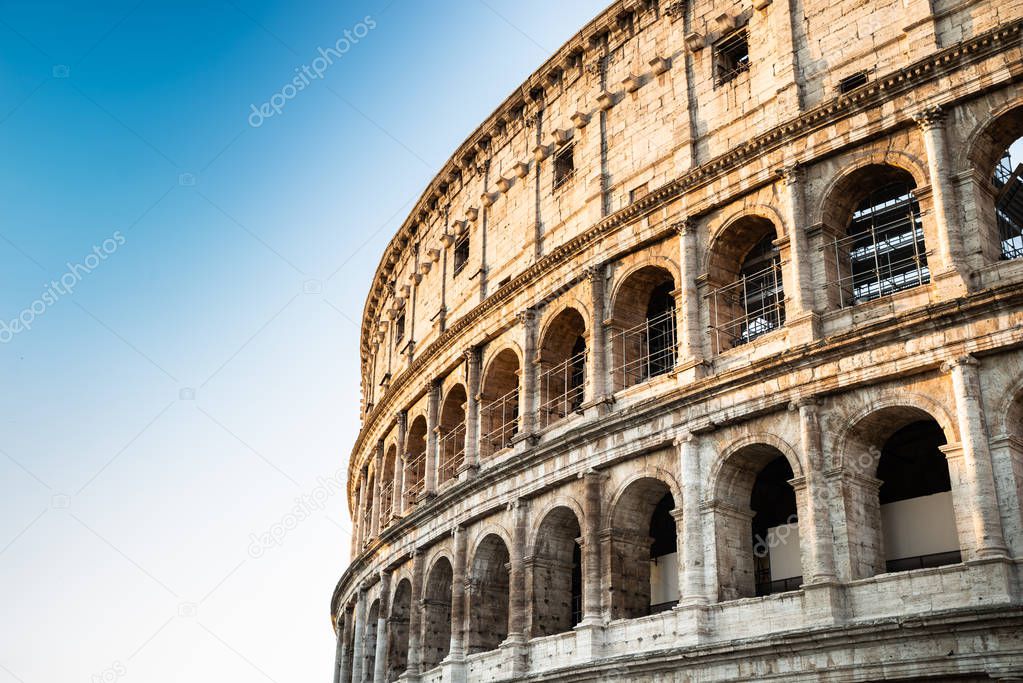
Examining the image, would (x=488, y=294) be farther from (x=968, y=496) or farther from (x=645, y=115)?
(x=968, y=496)

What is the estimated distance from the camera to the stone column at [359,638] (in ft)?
104

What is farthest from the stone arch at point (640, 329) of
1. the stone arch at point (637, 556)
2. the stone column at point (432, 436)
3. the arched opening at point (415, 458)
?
the arched opening at point (415, 458)

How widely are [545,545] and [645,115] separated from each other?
9.12m

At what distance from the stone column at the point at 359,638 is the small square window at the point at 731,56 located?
1775 centimetres

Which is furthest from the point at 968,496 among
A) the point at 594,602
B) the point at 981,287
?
the point at 594,602

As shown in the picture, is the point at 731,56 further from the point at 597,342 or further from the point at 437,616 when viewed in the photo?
the point at 437,616

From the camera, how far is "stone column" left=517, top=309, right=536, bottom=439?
24422 mm

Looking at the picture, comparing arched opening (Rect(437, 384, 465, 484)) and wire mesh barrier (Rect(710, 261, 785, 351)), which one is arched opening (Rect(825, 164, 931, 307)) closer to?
wire mesh barrier (Rect(710, 261, 785, 351))

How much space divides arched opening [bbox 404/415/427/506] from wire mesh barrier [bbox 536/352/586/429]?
643 centimetres

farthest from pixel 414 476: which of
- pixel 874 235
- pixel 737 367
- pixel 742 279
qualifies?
pixel 874 235

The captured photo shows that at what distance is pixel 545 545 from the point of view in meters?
22.9

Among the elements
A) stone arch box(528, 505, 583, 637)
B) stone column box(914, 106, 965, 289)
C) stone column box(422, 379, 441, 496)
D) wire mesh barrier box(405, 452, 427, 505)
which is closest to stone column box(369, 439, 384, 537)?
wire mesh barrier box(405, 452, 427, 505)

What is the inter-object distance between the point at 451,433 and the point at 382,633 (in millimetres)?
5573

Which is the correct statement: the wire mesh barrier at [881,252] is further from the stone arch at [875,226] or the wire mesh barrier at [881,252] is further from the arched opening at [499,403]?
the arched opening at [499,403]
